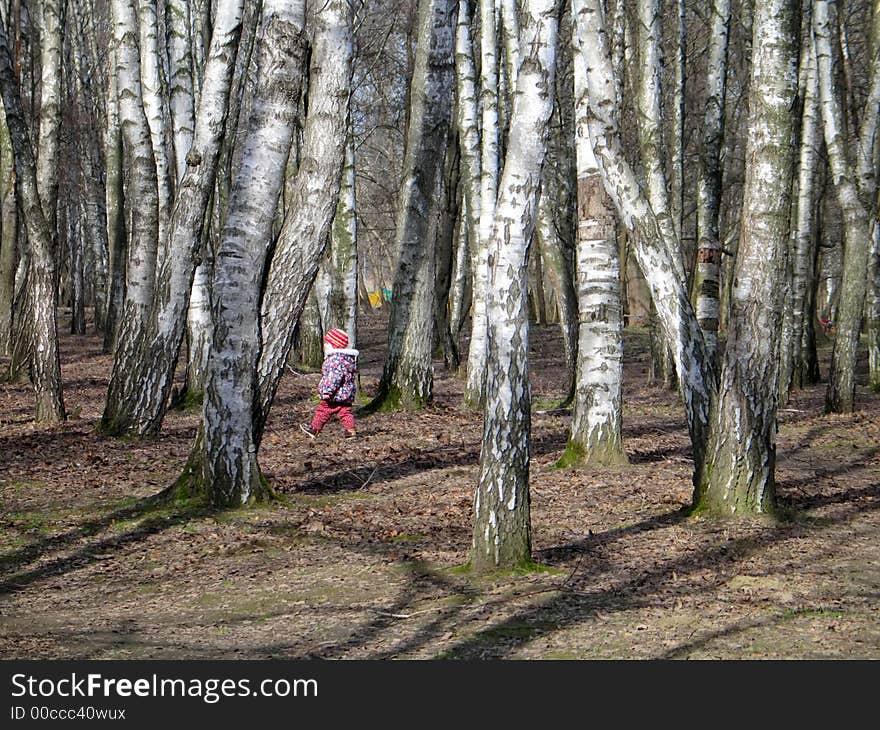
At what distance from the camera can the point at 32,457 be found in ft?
35.7

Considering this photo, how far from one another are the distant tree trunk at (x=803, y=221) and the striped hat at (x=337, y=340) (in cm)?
691

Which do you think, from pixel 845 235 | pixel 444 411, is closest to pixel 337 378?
pixel 444 411

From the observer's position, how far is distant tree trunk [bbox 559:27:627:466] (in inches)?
401

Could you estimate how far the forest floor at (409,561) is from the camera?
543 centimetres

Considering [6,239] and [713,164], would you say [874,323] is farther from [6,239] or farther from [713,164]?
[6,239]

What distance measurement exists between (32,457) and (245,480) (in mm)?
3452

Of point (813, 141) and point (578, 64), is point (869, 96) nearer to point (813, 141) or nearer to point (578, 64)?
point (813, 141)

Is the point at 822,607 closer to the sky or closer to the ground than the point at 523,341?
closer to the ground

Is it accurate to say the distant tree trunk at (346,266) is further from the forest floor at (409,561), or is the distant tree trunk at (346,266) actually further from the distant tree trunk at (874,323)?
the distant tree trunk at (874,323)

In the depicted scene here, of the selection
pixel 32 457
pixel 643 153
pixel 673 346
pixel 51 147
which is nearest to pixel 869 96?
pixel 643 153

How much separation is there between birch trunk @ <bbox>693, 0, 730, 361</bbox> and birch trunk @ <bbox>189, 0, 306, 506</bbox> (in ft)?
24.5

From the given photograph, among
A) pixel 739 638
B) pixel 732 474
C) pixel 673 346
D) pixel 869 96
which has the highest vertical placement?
pixel 869 96

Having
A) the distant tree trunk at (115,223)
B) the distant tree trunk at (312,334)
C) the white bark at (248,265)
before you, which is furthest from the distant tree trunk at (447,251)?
the white bark at (248,265)

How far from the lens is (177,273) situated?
11305mm
